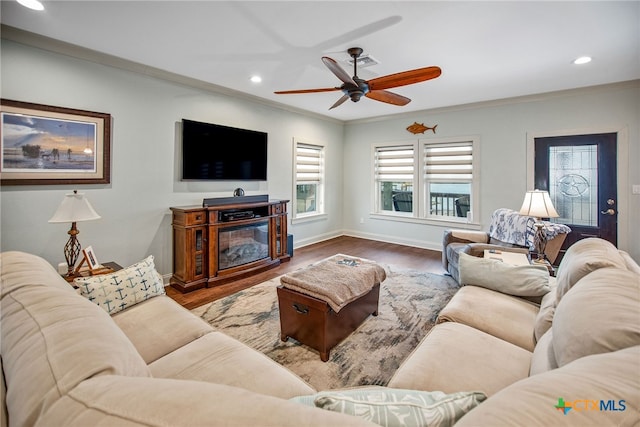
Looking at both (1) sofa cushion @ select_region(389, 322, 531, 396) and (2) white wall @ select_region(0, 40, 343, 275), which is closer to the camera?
(1) sofa cushion @ select_region(389, 322, 531, 396)

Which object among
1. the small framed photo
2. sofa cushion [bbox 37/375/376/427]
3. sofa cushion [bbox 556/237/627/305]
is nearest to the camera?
sofa cushion [bbox 37/375/376/427]

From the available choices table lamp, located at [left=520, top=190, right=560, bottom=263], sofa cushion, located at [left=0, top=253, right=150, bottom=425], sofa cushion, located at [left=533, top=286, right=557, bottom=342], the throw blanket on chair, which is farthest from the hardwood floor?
sofa cushion, located at [left=533, top=286, right=557, bottom=342]

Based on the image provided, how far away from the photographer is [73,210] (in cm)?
232

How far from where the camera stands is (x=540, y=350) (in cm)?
128

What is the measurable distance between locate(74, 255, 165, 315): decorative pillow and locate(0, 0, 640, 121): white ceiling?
2023mm

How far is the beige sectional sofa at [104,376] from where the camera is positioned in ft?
1.65

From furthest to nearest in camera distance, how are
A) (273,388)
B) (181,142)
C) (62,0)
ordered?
1. (181,142)
2. (62,0)
3. (273,388)

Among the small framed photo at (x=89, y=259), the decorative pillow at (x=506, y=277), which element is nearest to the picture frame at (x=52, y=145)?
the small framed photo at (x=89, y=259)

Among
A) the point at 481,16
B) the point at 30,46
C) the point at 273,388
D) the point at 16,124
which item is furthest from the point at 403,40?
the point at 16,124

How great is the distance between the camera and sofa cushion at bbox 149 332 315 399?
1201mm

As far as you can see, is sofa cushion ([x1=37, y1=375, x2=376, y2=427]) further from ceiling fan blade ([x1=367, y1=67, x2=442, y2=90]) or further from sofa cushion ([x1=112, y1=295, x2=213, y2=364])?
ceiling fan blade ([x1=367, y1=67, x2=442, y2=90])

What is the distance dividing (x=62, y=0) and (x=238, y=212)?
8.32ft

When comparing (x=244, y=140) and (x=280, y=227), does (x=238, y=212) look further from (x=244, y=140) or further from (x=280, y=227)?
(x=244, y=140)

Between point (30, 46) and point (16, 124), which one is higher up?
point (30, 46)
